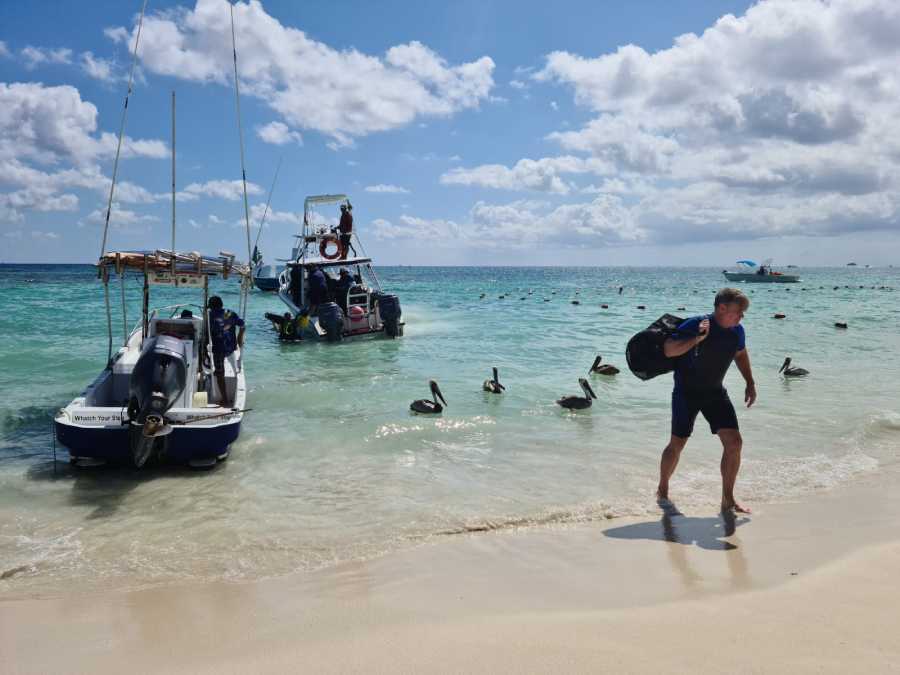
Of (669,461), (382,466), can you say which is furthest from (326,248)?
(669,461)

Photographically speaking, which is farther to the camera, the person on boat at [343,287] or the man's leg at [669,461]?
the person on boat at [343,287]

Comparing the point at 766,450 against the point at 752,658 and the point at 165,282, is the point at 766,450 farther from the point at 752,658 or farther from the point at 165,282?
the point at 165,282

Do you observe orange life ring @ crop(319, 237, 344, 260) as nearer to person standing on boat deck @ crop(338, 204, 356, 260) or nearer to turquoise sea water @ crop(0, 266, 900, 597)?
person standing on boat deck @ crop(338, 204, 356, 260)

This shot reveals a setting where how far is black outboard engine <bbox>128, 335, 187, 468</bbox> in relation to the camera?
6832mm

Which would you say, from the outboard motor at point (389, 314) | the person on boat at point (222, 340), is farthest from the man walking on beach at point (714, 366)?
the outboard motor at point (389, 314)

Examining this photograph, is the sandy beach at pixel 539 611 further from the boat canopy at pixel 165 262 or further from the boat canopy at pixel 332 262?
the boat canopy at pixel 332 262

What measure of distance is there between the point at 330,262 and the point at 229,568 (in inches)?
661

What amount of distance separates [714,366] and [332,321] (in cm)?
1550

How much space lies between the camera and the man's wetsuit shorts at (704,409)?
544cm

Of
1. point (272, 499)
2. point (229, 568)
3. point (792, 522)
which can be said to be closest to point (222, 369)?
point (272, 499)

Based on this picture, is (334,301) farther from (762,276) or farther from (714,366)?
(762,276)

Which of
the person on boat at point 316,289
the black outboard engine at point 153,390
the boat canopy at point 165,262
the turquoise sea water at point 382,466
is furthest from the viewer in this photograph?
the person on boat at point 316,289

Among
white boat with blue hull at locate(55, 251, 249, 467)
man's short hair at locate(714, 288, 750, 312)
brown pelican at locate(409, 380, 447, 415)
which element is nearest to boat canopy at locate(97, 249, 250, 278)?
white boat with blue hull at locate(55, 251, 249, 467)

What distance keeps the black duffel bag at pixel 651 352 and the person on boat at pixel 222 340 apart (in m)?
6.44
